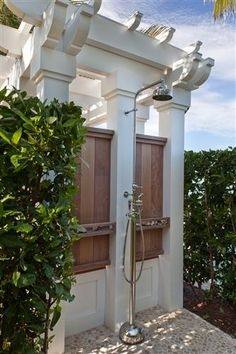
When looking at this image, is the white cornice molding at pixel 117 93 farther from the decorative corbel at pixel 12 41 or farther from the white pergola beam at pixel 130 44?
the decorative corbel at pixel 12 41

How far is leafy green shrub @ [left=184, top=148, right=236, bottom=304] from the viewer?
3.43 meters

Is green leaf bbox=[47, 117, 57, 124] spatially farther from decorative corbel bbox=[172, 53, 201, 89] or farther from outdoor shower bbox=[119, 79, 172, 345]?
decorative corbel bbox=[172, 53, 201, 89]

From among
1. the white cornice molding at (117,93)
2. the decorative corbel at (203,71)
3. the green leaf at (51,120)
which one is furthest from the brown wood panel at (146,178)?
the green leaf at (51,120)

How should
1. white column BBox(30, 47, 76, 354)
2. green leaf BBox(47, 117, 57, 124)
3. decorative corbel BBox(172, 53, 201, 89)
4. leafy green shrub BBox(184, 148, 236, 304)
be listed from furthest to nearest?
leafy green shrub BBox(184, 148, 236, 304) → decorative corbel BBox(172, 53, 201, 89) → white column BBox(30, 47, 76, 354) → green leaf BBox(47, 117, 57, 124)

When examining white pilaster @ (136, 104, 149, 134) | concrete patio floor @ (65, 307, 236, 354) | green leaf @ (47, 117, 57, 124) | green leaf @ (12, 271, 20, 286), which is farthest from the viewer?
white pilaster @ (136, 104, 149, 134)

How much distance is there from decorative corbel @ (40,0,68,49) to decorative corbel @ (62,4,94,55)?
101mm

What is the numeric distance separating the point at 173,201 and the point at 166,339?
1.49m

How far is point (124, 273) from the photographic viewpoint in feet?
9.75

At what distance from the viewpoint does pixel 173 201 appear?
3443 mm

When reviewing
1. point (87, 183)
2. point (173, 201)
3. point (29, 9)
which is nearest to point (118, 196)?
point (87, 183)

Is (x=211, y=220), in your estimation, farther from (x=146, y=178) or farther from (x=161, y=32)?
(x=161, y=32)

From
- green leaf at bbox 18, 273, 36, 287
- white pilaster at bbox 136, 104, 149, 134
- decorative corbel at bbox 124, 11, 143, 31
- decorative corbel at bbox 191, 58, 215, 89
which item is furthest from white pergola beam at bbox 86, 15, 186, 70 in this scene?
green leaf at bbox 18, 273, 36, 287

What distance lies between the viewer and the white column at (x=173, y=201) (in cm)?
343

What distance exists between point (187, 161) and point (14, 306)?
2.83m
